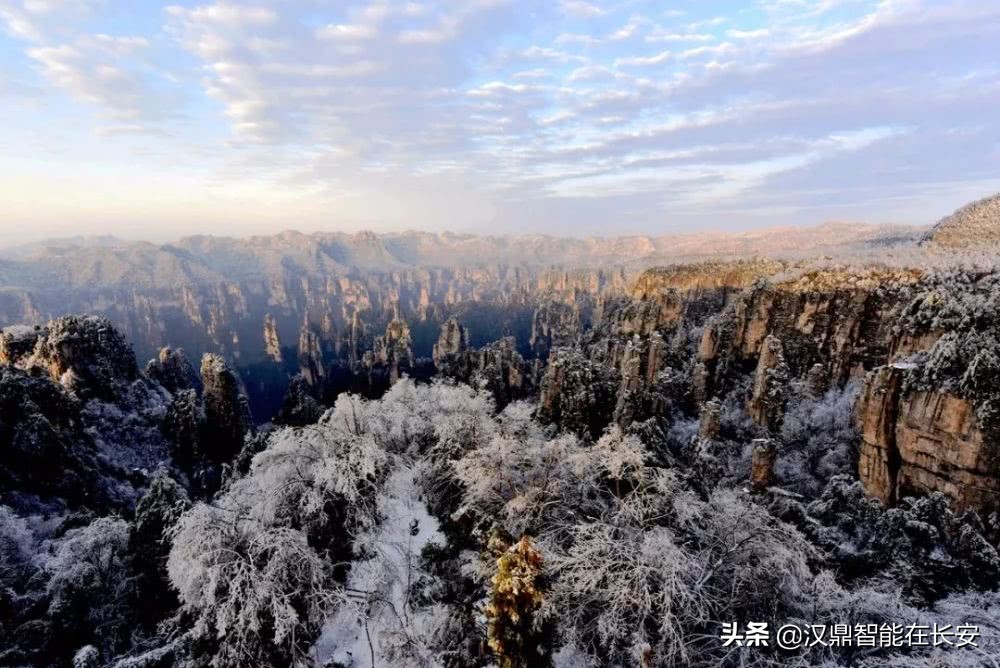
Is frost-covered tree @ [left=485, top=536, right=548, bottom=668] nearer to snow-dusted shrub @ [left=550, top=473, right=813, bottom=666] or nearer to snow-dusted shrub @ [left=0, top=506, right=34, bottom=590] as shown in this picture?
snow-dusted shrub @ [left=550, top=473, right=813, bottom=666]

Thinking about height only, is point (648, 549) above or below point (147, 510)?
above

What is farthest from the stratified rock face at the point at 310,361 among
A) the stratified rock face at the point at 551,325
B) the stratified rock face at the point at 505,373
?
the stratified rock face at the point at 551,325

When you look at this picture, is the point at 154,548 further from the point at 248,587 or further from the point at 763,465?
the point at 763,465

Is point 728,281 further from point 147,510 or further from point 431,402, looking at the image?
point 147,510

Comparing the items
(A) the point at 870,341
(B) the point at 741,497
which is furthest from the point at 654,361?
(B) the point at 741,497

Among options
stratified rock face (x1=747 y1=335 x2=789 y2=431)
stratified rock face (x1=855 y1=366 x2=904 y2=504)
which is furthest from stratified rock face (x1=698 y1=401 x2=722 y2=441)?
stratified rock face (x1=855 y1=366 x2=904 y2=504)

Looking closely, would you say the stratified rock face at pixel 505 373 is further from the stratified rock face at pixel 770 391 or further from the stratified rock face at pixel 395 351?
the stratified rock face at pixel 770 391
